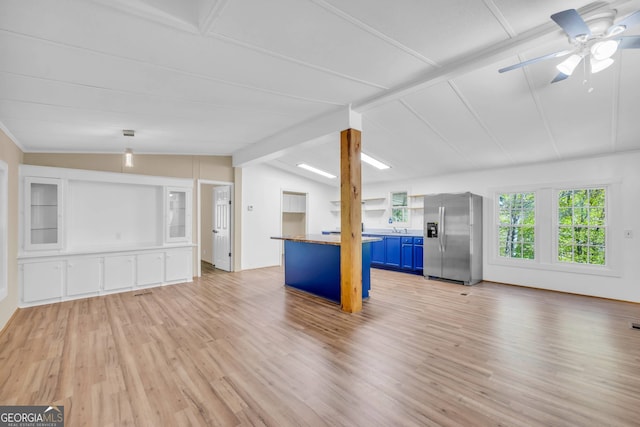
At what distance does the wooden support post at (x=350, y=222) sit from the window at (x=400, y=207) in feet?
12.3

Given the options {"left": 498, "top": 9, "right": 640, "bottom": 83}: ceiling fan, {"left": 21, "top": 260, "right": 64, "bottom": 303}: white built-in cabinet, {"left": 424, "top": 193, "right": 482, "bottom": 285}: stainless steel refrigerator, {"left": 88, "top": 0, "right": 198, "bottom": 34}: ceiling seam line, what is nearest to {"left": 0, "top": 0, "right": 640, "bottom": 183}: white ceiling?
{"left": 88, "top": 0, "right": 198, "bottom": 34}: ceiling seam line

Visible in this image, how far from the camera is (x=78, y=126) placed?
3566 mm

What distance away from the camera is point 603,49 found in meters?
1.94

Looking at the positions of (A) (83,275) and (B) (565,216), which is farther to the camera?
(B) (565,216)

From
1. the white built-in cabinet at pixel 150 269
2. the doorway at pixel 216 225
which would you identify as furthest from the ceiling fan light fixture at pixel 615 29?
the white built-in cabinet at pixel 150 269

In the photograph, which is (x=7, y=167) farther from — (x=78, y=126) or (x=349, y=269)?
(x=349, y=269)

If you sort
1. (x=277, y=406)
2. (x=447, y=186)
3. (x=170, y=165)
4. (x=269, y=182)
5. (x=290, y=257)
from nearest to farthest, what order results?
(x=277, y=406), (x=290, y=257), (x=170, y=165), (x=447, y=186), (x=269, y=182)

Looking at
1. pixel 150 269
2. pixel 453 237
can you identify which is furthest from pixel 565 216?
pixel 150 269

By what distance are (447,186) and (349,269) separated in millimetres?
3868

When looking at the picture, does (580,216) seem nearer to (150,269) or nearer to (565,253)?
Result: (565,253)

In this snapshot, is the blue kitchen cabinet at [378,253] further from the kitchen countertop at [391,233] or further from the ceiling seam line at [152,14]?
the ceiling seam line at [152,14]

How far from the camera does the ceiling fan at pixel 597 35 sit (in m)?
1.71

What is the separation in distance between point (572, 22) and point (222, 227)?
6687mm

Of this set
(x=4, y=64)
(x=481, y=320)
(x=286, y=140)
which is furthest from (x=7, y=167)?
(x=481, y=320)
